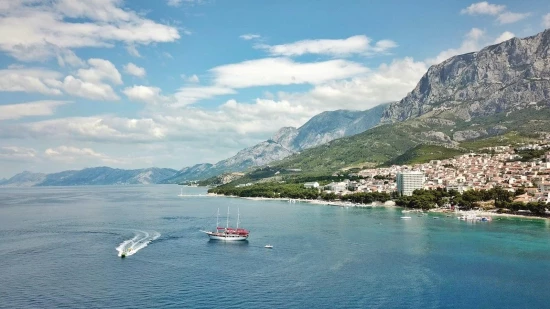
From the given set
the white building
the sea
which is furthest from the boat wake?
the white building

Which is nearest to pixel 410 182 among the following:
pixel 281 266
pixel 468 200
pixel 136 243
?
pixel 468 200

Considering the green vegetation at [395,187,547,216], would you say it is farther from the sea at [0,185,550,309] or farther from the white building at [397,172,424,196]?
the sea at [0,185,550,309]

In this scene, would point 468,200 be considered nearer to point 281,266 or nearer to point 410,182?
point 410,182

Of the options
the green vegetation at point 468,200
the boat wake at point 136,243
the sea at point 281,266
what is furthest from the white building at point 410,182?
the boat wake at point 136,243

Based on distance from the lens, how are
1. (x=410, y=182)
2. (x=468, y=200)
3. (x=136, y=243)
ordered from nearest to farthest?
(x=136, y=243), (x=468, y=200), (x=410, y=182)

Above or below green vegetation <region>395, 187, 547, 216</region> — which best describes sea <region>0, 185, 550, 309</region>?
below

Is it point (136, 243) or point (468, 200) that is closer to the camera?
point (136, 243)
